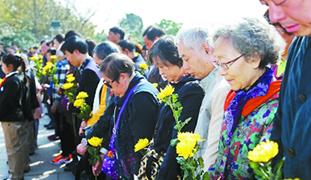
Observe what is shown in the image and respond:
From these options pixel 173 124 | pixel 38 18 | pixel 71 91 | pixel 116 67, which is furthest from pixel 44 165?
pixel 38 18

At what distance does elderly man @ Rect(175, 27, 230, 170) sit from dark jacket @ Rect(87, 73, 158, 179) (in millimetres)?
658

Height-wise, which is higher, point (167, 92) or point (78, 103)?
point (167, 92)

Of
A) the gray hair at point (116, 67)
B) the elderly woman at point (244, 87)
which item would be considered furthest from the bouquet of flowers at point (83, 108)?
the elderly woman at point (244, 87)

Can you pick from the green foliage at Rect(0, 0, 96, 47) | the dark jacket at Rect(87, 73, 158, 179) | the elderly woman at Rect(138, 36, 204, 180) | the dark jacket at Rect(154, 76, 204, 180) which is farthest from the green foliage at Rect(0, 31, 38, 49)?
the dark jacket at Rect(154, 76, 204, 180)

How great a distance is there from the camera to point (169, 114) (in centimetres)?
260

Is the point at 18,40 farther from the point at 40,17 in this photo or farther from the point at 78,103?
the point at 78,103

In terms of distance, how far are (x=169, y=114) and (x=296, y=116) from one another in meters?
1.35

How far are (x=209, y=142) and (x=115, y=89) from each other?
62.4 inches

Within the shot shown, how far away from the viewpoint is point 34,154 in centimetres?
718

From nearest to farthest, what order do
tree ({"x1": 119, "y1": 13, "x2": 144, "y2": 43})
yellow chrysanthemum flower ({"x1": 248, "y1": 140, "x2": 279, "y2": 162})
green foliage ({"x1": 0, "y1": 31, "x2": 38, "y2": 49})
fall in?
yellow chrysanthemum flower ({"x1": 248, "y1": 140, "x2": 279, "y2": 162}) → tree ({"x1": 119, "y1": 13, "x2": 144, "y2": 43}) → green foliage ({"x1": 0, "y1": 31, "x2": 38, "y2": 49})

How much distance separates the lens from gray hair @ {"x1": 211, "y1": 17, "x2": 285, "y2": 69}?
1.82 metres

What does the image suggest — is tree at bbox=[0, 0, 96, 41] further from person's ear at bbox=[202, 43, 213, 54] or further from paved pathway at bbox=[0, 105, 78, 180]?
person's ear at bbox=[202, 43, 213, 54]

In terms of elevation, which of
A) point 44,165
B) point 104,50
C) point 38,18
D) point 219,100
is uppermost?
point 219,100

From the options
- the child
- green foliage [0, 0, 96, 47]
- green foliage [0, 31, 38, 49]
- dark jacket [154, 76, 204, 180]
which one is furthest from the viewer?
green foliage [0, 0, 96, 47]
